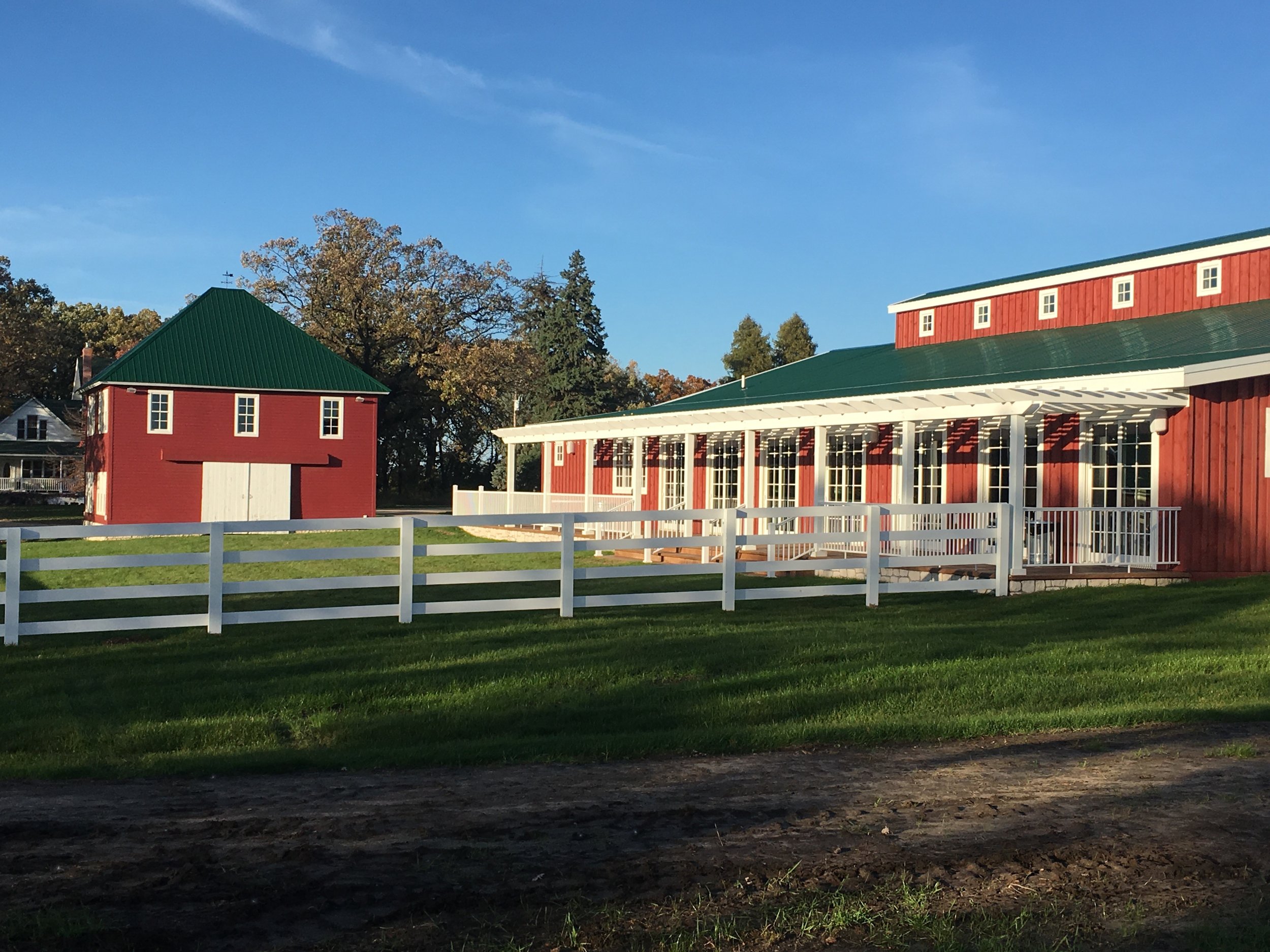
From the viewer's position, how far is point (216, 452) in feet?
129

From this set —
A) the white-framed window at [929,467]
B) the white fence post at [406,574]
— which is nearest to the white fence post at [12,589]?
the white fence post at [406,574]

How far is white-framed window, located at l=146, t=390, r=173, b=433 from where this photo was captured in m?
38.6

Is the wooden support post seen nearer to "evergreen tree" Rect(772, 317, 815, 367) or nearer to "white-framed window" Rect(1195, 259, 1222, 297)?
"white-framed window" Rect(1195, 259, 1222, 297)

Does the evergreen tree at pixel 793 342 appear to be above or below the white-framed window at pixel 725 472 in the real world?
above

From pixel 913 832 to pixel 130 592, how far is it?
26.2 ft

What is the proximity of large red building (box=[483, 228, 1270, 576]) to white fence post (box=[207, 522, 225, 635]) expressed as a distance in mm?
10309

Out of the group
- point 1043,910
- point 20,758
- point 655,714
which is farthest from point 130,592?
point 1043,910

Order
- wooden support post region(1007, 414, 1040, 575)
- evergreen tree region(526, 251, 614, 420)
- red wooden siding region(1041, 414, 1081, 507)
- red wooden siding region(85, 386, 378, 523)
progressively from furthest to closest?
evergreen tree region(526, 251, 614, 420), red wooden siding region(85, 386, 378, 523), red wooden siding region(1041, 414, 1081, 507), wooden support post region(1007, 414, 1040, 575)

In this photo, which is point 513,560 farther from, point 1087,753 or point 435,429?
point 435,429

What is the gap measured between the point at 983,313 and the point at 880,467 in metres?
7.26

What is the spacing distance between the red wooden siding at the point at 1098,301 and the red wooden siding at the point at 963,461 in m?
6.21

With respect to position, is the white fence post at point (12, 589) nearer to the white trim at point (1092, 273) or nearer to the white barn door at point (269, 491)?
the white trim at point (1092, 273)

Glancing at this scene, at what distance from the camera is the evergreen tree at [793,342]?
80.3 m

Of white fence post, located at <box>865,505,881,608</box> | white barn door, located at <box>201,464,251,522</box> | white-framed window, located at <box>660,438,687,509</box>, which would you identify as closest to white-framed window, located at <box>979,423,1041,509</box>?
white fence post, located at <box>865,505,881,608</box>
